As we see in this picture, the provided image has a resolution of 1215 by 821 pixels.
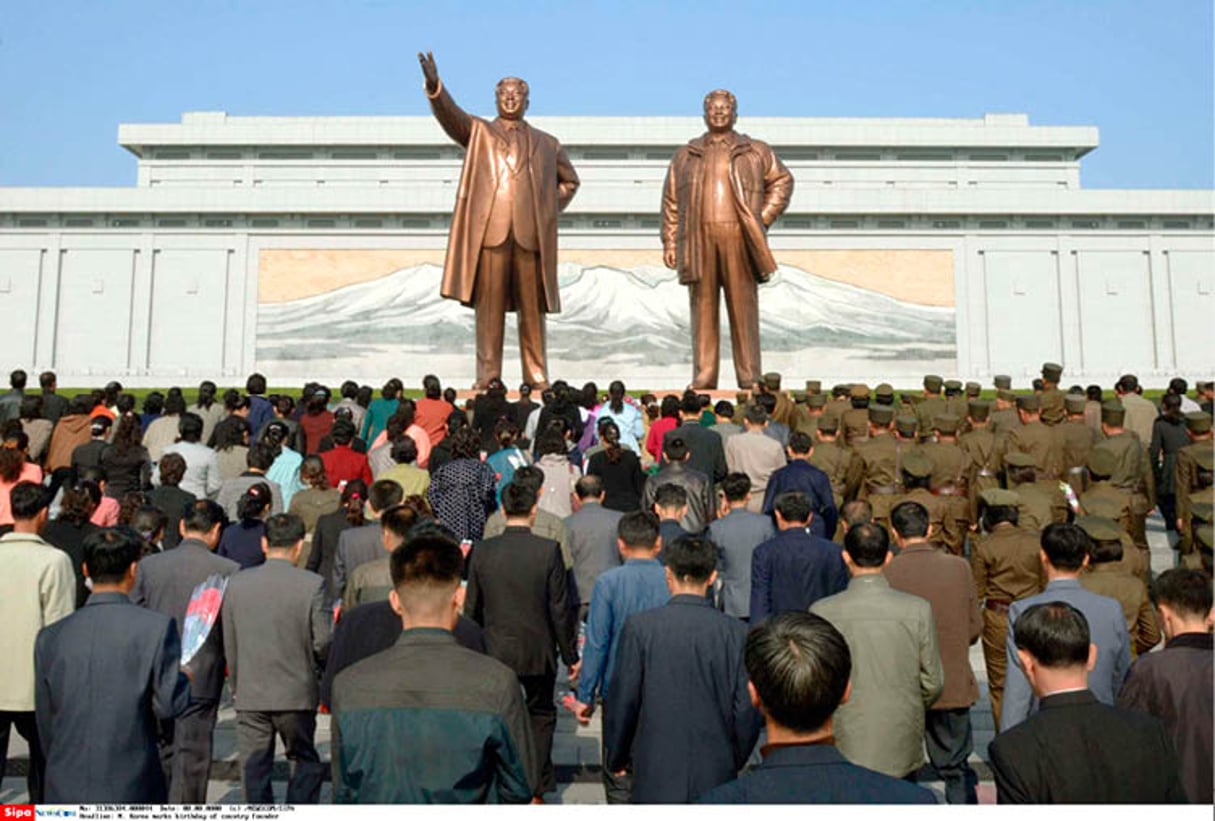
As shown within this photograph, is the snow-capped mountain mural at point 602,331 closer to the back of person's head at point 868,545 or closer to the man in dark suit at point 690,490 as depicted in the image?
the man in dark suit at point 690,490

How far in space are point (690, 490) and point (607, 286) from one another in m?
→ 23.9

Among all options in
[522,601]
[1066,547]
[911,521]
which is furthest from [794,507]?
[522,601]

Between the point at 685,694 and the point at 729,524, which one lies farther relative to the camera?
the point at 729,524

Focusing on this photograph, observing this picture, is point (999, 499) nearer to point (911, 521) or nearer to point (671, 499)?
point (911, 521)

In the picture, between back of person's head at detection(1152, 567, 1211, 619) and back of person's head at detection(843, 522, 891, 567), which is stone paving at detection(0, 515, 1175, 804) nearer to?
back of person's head at detection(843, 522, 891, 567)

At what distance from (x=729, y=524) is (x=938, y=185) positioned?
114 feet

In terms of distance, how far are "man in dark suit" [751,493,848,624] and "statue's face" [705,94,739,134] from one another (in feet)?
23.5

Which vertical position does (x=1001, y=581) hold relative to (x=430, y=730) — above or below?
above

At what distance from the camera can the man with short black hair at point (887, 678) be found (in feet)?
9.78

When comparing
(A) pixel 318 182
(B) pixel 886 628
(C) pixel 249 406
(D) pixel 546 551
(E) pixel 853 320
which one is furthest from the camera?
(A) pixel 318 182

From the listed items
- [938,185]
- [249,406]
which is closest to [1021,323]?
[938,185]

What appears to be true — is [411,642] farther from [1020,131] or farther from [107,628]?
A: [1020,131]

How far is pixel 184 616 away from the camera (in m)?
3.66

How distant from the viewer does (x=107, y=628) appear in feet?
9.06
